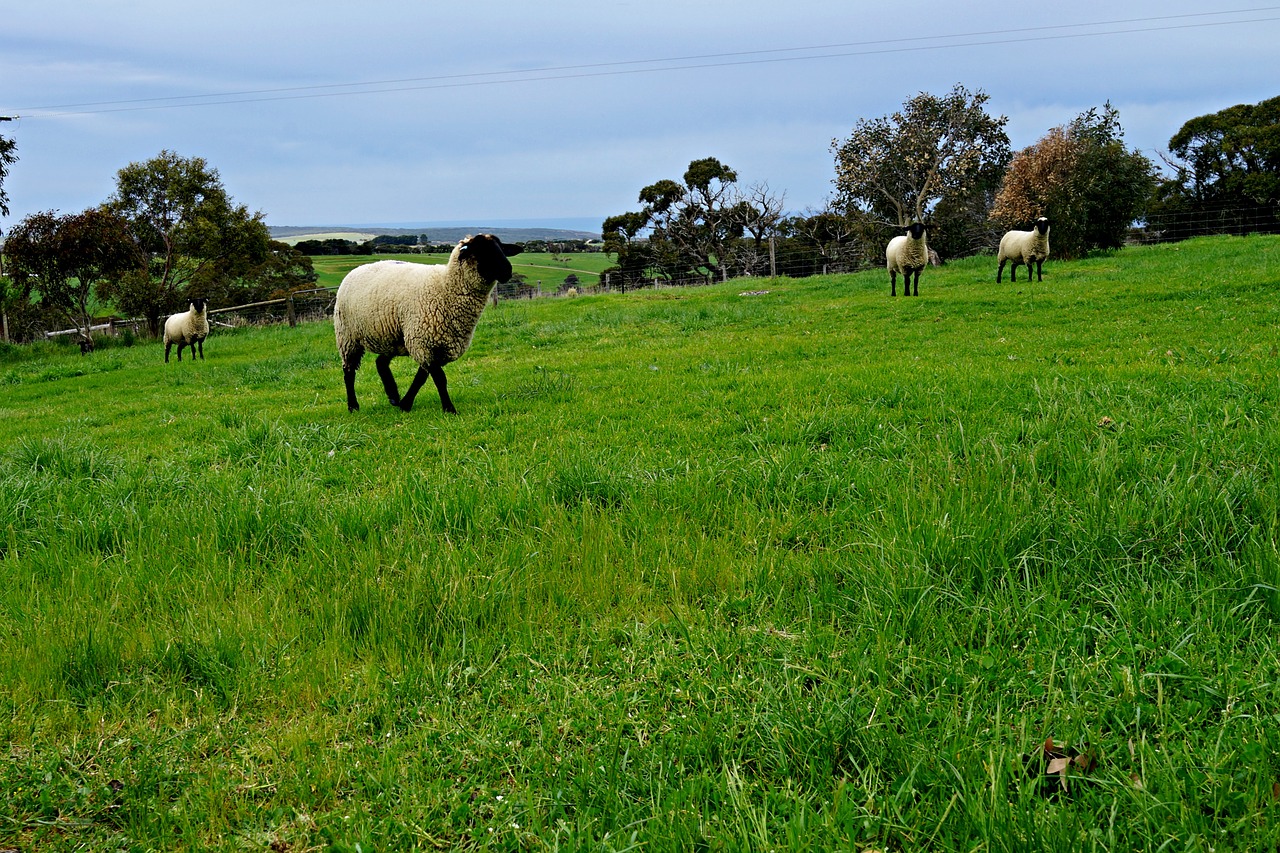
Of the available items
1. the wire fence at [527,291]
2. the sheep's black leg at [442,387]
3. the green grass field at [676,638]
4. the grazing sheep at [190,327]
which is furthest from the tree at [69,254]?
the green grass field at [676,638]

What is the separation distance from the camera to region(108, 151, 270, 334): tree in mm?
31734

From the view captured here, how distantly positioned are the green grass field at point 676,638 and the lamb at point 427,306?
2462mm

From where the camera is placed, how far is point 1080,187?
1016 inches

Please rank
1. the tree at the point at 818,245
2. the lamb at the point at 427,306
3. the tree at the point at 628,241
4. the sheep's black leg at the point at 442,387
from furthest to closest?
the tree at the point at 628,241 → the tree at the point at 818,245 → the sheep's black leg at the point at 442,387 → the lamb at the point at 427,306

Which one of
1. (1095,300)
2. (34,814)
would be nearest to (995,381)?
(34,814)

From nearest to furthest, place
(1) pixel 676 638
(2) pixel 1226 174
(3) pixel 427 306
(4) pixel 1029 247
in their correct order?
(1) pixel 676 638, (3) pixel 427 306, (4) pixel 1029 247, (2) pixel 1226 174

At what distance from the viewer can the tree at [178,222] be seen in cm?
3173

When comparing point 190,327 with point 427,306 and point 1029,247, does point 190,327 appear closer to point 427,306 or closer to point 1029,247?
point 427,306

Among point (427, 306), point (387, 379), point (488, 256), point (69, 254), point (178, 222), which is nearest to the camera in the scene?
point (488, 256)

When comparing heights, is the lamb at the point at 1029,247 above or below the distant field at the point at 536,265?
below

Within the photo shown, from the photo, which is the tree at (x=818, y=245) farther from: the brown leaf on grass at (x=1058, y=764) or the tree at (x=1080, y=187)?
the brown leaf on grass at (x=1058, y=764)

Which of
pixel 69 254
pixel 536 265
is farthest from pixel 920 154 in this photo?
pixel 536 265

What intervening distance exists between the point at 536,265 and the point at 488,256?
272 ft

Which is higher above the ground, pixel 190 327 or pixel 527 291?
pixel 527 291
